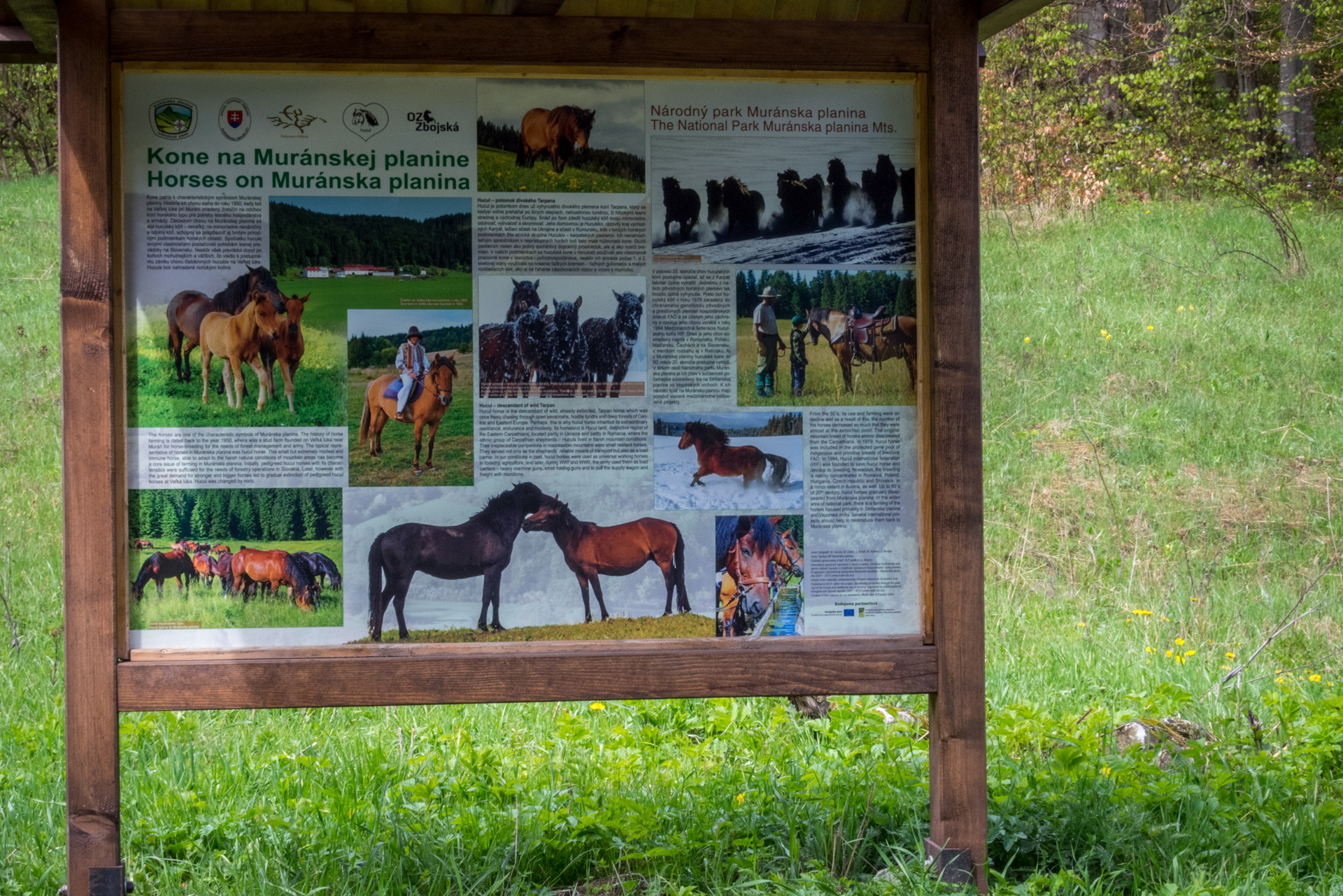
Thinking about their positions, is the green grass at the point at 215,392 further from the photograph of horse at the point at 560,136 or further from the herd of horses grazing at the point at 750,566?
the herd of horses grazing at the point at 750,566

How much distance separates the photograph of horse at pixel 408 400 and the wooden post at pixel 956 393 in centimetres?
137

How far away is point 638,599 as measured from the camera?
10.2ft

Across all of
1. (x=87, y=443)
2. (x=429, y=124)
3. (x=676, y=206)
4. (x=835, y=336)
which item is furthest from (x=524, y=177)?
(x=87, y=443)

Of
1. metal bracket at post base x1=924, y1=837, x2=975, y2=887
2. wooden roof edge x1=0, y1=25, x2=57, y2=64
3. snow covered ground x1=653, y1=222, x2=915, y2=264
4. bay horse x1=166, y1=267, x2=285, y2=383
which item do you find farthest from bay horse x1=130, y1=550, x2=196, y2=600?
metal bracket at post base x1=924, y1=837, x2=975, y2=887

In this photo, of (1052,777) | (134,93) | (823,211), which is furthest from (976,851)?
(134,93)

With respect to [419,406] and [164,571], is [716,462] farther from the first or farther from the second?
[164,571]

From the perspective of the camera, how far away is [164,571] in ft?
9.81

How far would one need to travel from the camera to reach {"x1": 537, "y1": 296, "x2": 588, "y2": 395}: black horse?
310cm

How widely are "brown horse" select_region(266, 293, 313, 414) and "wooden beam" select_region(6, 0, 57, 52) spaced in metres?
0.97

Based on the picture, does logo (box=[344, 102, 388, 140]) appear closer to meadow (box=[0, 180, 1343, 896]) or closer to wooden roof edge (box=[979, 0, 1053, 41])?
meadow (box=[0, 180, 1343, 896])

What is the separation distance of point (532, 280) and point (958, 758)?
1851 millimetres

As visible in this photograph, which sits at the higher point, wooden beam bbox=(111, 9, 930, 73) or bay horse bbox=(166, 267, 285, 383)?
wooden beam bbox=(111, 9, 930, 73)

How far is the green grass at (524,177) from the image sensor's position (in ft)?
10.1

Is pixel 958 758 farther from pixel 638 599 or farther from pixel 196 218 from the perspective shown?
pixel 196 218
